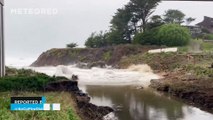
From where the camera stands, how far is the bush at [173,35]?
185ft

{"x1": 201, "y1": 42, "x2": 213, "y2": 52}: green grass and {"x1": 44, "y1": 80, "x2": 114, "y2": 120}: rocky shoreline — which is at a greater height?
{"x1": 201, "y1": 42, "x2": 213, "y2": 52}: green grass

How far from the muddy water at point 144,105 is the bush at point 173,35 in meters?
26.0

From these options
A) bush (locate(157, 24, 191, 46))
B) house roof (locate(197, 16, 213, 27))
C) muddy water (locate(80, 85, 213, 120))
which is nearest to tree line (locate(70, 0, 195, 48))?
bush (locate(157, 24, 191, 46))

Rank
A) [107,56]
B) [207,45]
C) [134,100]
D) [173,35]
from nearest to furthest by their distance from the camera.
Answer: [134,100] < [173,35] < [107,56] < [207,45]

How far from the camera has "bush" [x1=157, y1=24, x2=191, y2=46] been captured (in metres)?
56.5

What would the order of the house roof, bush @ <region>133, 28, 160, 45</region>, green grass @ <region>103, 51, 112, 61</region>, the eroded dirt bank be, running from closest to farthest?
the eroded dirt bank → bush @ <region>133, 28, 160, 45</region> → green grass @ <region>103, 51, 112, 61</region> → the house roof

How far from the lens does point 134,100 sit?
25203 mm

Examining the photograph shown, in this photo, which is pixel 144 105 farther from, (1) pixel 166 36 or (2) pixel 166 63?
(1) pixel 166 36

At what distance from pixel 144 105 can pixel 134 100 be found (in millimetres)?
2130

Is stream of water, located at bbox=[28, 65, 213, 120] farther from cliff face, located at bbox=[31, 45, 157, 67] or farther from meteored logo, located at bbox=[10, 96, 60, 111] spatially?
cliff face, located at bbox=[31, 45, 157, 67]

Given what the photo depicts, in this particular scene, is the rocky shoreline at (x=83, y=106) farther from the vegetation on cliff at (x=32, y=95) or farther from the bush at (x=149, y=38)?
the bush at (x=149, y=38)

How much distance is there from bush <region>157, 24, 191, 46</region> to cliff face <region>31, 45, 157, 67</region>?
226 centimetres

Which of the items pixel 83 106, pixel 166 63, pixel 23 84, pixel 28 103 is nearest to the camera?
pixel 28 103

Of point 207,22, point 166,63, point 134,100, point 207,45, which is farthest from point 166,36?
point 134,100
